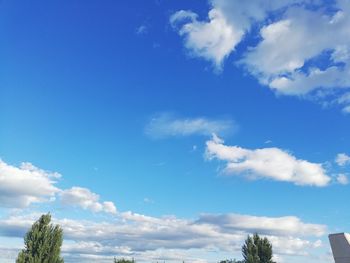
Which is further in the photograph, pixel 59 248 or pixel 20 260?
pixel 59 248

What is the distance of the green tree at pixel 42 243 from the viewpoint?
3177cm

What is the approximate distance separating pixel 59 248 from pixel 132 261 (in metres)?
18.3

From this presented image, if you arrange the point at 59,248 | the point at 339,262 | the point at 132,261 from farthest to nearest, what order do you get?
the point at 132,261
the point at 59,248
the point at 339,262

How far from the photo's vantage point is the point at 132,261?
49.6m

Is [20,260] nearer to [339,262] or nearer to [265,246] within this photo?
[339,262]

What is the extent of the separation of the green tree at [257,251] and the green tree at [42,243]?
22.2m

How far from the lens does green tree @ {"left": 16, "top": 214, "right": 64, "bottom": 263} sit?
104ft

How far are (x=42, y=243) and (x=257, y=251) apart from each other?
81.7 feet

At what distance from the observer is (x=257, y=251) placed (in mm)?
45000

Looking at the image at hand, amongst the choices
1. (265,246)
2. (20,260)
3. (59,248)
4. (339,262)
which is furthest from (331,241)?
(20,260)

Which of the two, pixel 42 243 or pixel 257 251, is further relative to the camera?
pixel 257 251

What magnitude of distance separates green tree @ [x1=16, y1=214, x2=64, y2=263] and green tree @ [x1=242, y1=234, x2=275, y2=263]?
22.2 m

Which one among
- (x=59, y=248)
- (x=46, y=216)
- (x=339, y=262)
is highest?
(x=46, y=216)

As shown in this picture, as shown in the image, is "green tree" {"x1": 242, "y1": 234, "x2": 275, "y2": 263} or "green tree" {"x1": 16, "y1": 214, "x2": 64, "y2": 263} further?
→ "green tree" {"x1": 242, "y1": 234, "x2": 275, "y2": 263}
